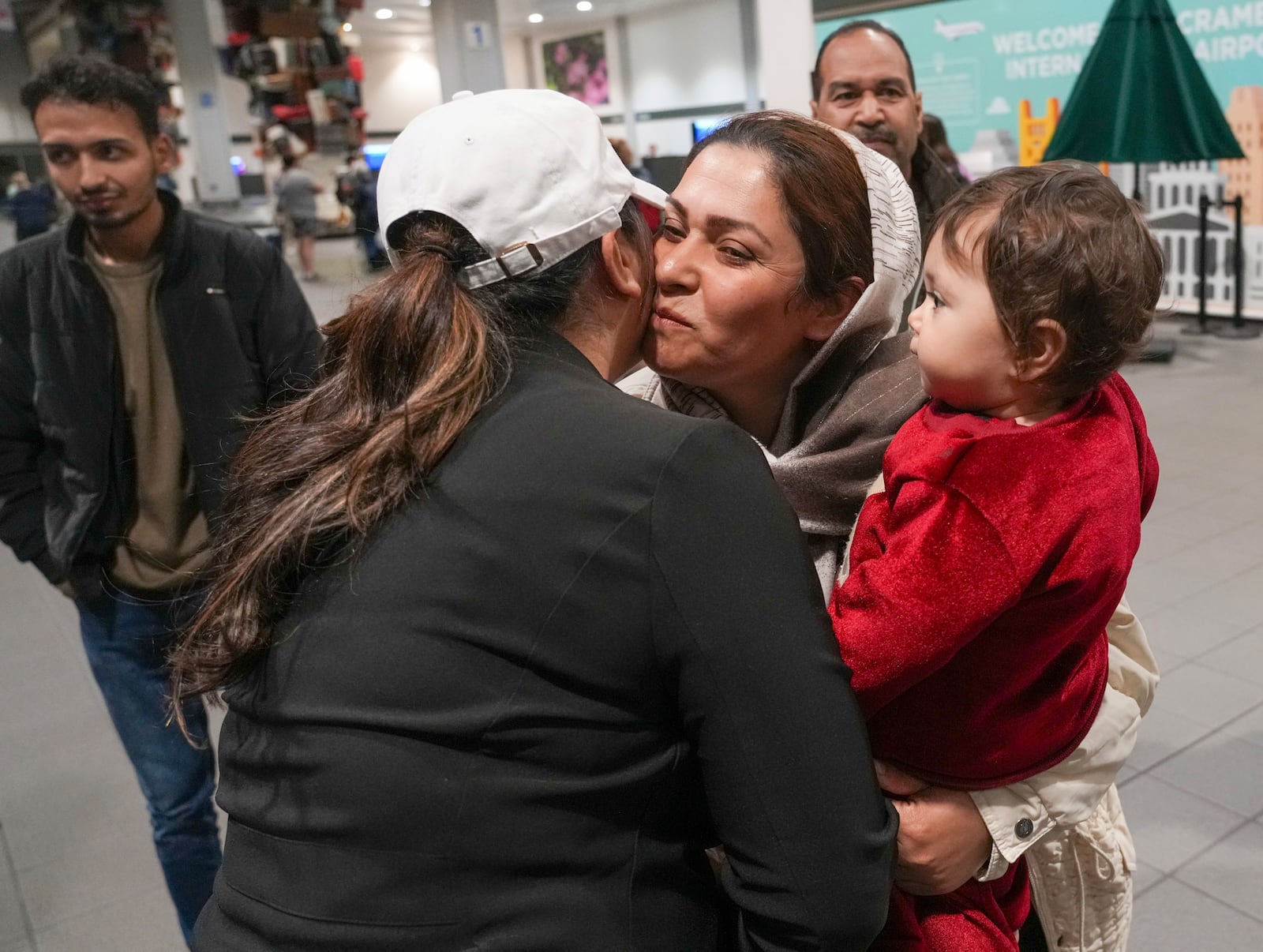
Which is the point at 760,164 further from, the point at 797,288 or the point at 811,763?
the point at 811,763

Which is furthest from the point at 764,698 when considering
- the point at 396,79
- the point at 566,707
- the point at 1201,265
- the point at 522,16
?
the point at 522,16

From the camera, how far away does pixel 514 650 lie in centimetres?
86

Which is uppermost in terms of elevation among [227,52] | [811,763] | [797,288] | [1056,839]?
[227,52]

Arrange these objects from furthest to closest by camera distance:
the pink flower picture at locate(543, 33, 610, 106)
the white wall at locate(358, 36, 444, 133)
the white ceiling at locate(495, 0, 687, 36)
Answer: the pink flower picture at locate(543, 33, 610, 106) < the white ceiling at locate(495, 0, 687, 36) < the white wall at locate(358, 36, 444, 133)

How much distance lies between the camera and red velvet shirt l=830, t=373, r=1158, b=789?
1.02 m

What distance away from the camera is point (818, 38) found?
9.46 meters

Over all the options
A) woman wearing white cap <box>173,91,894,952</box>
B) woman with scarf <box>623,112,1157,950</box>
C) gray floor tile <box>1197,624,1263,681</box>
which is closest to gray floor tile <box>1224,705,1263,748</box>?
gray floor tile <box>1197,624,1263,681</box>

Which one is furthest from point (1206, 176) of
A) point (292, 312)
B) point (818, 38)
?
point (292, 312)

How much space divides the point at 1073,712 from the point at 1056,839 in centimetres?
24

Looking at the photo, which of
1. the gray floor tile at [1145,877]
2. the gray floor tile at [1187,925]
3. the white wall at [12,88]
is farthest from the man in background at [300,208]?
the gray floor tile at [1187,925]

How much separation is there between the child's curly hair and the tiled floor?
66 cm

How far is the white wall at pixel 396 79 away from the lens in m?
17.0

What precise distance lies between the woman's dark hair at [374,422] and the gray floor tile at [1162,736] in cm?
263

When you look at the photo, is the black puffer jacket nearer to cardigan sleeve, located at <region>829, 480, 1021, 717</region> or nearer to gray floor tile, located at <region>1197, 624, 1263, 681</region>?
cardigan sleeve, located at <region>829, 480, 1021, 717</region>
